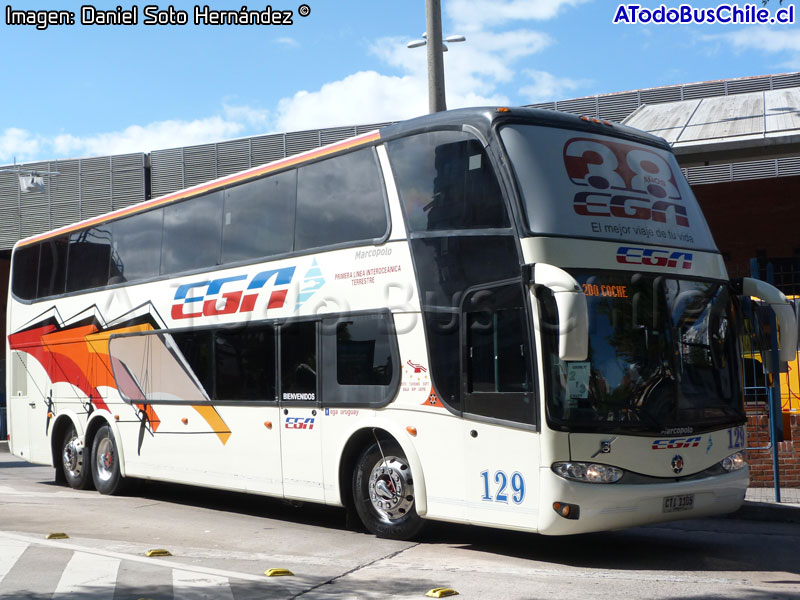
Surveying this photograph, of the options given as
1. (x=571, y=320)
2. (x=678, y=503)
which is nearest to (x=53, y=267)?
(x=571, y=320)

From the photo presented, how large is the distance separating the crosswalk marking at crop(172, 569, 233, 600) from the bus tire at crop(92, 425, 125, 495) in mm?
7047

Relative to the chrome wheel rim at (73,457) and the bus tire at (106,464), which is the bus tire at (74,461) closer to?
the chrome wheel rim at (73,457)

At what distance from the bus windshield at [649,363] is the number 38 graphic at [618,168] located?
0.89 meters

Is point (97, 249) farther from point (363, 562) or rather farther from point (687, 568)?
point (687, 568)

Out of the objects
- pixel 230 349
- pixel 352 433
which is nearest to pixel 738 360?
pixel 352 433

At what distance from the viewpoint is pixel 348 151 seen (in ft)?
34.5

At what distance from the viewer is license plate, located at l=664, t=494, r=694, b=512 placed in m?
8.28

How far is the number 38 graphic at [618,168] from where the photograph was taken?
879 centimetres

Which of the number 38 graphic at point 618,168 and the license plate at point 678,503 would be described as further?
the number 38 graphic at point 618,168

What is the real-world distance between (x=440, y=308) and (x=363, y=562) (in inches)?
92.7

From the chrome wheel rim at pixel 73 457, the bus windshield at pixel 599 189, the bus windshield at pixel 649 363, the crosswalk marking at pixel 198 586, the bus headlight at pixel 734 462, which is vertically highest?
the bus windshield at pixel 599 189

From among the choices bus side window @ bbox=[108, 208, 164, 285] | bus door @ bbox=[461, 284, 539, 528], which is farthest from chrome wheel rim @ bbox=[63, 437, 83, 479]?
bus door @ bbox=[461, 284, 539, 528]

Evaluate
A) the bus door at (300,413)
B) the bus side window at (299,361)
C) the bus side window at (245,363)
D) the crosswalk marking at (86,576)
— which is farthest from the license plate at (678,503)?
the bus side window at (245,363)

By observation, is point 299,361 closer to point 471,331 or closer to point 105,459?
point 471,331
